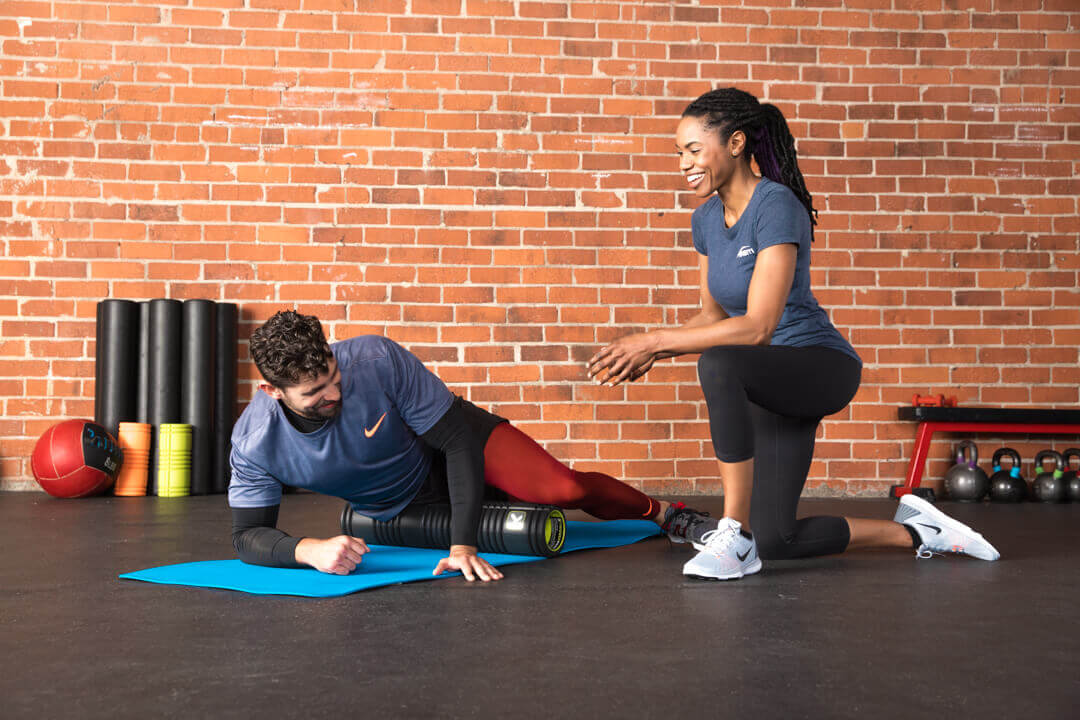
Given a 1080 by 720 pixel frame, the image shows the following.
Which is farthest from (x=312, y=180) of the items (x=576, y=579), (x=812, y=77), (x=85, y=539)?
(x=576, y=579)

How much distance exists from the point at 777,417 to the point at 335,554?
1266 mm

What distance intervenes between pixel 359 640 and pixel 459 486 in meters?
0.72

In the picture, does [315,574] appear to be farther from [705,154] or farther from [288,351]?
[705,154]

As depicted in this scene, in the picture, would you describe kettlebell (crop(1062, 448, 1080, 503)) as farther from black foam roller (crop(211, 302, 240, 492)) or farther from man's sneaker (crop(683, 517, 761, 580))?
black foam roller (crop(211, 302, 240, 492))

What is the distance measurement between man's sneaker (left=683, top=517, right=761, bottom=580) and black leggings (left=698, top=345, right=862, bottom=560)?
0.49 feet

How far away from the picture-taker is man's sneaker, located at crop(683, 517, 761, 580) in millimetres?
2334

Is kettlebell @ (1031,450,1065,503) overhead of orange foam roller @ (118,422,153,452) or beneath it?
beneath

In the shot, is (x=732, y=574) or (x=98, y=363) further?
(x=98, y=363)

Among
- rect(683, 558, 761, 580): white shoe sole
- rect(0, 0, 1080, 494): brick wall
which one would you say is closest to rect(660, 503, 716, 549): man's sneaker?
rect(683, 558, 761, 580): white shoe sole

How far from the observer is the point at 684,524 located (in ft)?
9.84

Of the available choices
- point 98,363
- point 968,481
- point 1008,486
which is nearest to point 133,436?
point 98,363

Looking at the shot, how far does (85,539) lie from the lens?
317cm

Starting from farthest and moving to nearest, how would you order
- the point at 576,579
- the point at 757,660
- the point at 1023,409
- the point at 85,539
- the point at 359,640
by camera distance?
the point at 1023,409 → the point at 85,539 → the point at 576,579 → the point at 359,640 → the point at 757,660

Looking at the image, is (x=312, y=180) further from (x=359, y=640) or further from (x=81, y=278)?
(x=359, y=640)
